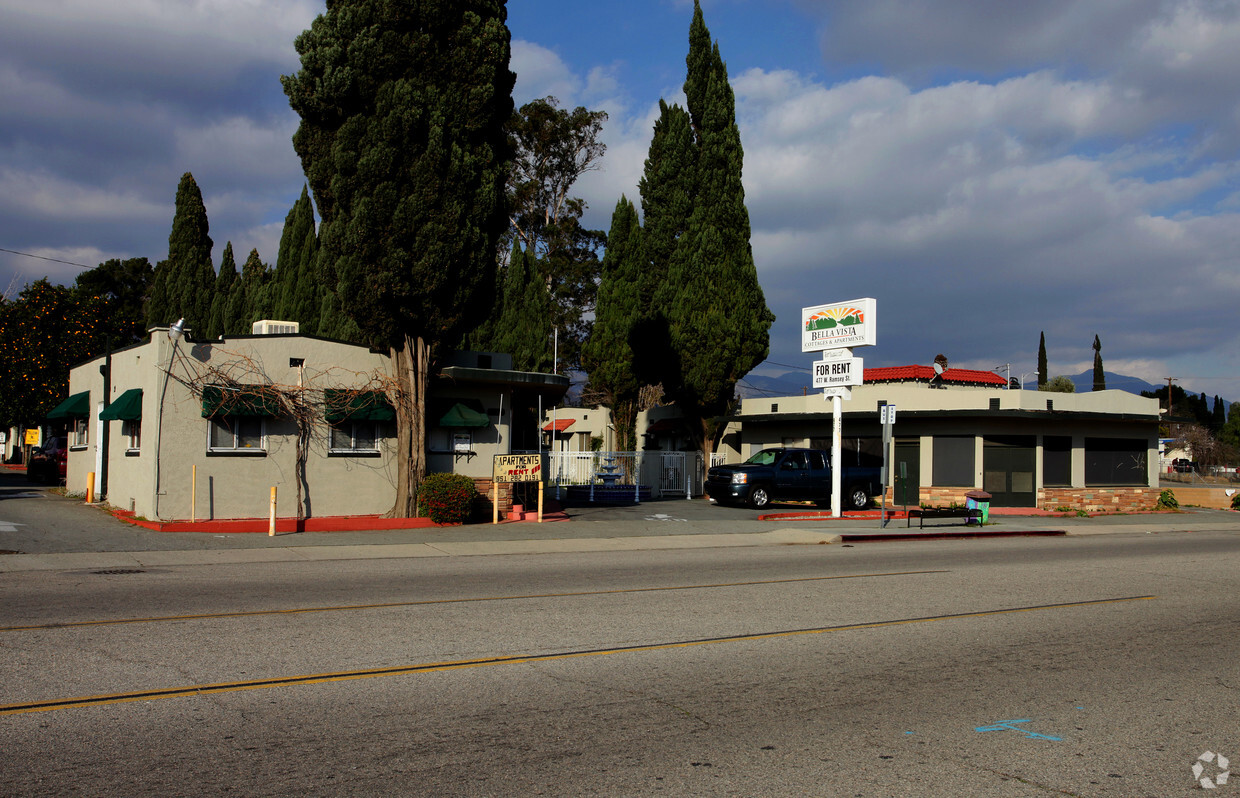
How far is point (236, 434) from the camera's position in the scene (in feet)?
64.1

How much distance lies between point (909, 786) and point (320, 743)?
3.30 meters

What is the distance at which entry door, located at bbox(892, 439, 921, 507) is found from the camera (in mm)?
31203

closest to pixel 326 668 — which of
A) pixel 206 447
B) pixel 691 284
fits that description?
pixel 206 447

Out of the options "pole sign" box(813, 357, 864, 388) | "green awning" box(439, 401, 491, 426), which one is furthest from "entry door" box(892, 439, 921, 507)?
"green awning" box(439, 401, 491, 426)

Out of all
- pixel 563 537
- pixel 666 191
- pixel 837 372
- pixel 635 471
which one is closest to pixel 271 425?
pixel 563 537

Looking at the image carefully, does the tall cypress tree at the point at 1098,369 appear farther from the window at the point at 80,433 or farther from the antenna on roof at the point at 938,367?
the window at the point at 80,433

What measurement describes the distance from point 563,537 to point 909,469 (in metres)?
16.7

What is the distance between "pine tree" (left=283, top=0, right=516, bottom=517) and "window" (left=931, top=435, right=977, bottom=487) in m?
17.8

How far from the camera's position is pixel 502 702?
6199 millimetres

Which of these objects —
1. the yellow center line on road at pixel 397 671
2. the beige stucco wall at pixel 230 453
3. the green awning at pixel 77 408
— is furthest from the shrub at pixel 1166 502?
the green awning at pixel 77 408

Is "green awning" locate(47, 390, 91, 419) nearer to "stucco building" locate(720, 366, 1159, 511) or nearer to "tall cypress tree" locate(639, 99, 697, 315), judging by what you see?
"tall cypress tree" locate(639, 99, 697, 315)

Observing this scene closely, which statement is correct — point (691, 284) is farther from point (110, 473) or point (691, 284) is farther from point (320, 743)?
point (320, 743)

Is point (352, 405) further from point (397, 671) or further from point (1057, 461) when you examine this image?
point (1057, 461)

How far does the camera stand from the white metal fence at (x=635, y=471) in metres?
30.0
